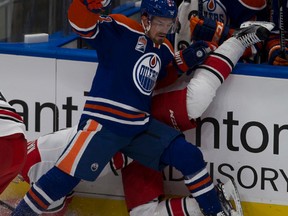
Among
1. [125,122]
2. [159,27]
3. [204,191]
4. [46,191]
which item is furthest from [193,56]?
[46,191]

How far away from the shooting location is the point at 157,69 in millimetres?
2750

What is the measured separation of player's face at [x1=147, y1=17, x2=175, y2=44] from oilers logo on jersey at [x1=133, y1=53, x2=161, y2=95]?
0.06 m

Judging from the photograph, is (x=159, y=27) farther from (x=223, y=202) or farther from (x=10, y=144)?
(x=10, y=144)

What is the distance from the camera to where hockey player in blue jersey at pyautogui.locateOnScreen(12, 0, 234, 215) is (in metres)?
2.71

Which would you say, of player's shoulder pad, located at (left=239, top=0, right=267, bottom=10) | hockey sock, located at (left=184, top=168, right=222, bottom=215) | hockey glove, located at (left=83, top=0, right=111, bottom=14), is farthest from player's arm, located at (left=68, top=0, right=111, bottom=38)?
player's shoulder pad, located at (left=239, top=0, right=267, bottom=10)

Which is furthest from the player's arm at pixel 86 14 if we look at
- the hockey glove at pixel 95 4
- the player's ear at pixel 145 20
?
the player's ear at pixel 145 20

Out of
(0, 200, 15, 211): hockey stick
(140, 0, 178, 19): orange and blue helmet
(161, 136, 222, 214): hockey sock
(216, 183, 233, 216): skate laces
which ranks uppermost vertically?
(140, 0, 178, 19): orange and blue helmet

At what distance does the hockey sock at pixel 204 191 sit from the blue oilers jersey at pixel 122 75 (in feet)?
0.72

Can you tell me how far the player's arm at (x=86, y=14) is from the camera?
8.46 ft

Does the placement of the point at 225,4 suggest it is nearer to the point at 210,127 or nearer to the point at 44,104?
the point at 210,127

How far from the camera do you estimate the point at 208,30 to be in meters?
2.93

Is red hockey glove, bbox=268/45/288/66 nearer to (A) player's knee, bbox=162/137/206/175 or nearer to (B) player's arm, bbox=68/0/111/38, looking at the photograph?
(A) player's knee, bbox=162/137/206/175

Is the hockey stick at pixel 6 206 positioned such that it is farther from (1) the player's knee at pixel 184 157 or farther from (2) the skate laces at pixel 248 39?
(2) the skate laces at pixel 248 39

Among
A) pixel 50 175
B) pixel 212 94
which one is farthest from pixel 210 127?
pixel 50 175
